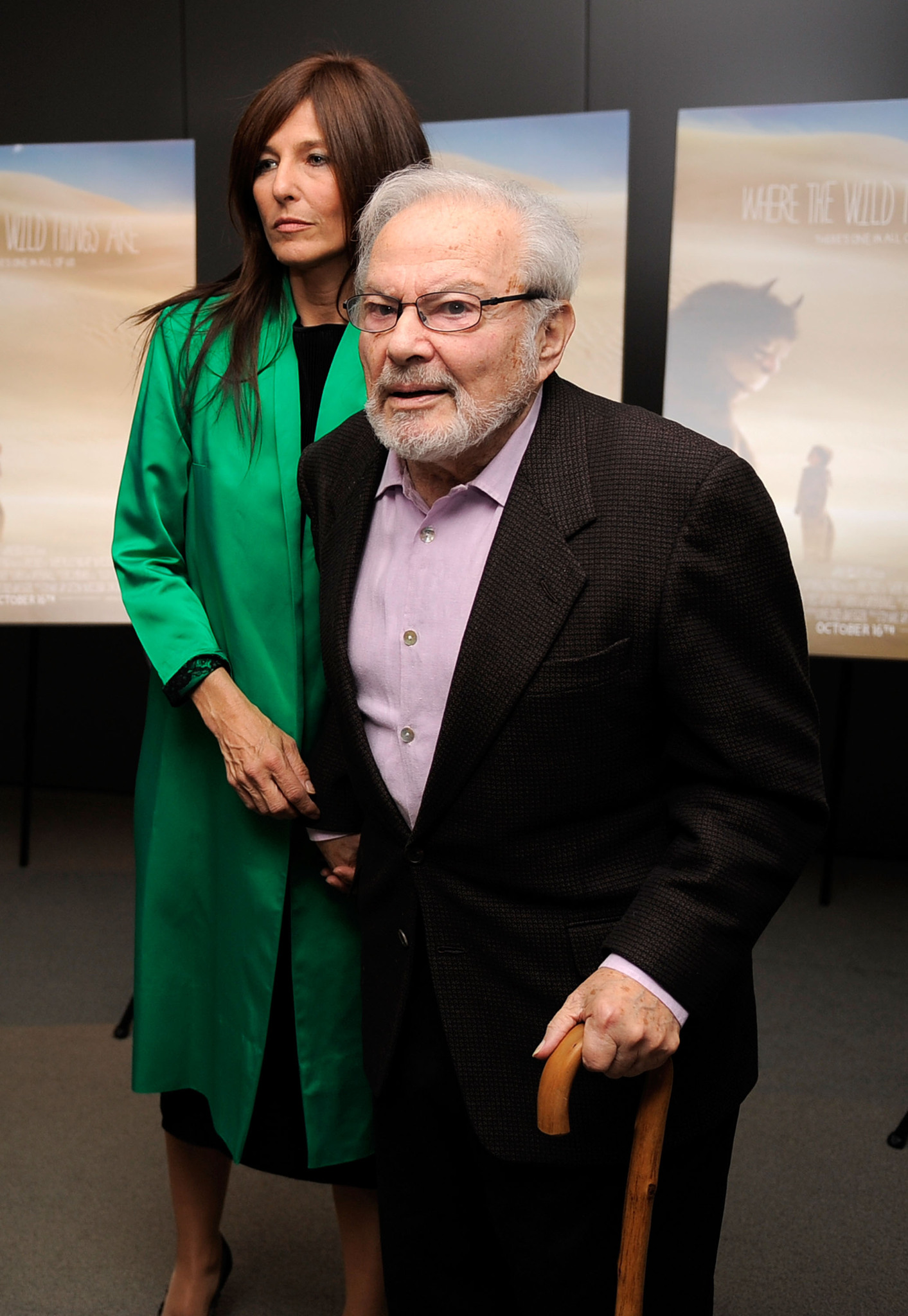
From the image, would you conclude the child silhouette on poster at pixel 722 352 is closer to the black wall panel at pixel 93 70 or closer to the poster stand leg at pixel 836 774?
the poster stand leg at pixel 836 774

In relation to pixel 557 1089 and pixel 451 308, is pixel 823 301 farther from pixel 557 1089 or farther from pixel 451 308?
pixel 557 1089

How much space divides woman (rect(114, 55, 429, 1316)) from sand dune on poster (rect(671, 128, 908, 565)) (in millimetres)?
1356

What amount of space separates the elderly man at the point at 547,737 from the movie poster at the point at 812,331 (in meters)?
1.63

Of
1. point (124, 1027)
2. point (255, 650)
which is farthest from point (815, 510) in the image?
point (124, 1027)

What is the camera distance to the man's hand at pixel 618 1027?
1070 mm

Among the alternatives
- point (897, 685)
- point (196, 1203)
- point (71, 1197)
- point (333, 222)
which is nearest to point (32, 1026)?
point (71, 1197)

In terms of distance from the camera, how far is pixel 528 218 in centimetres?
119

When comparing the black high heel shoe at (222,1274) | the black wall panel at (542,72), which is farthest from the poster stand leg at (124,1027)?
the black wall panel at (542,72)

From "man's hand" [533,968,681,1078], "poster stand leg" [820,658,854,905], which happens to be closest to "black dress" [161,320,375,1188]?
"man's hand" [533,968,681,1078]

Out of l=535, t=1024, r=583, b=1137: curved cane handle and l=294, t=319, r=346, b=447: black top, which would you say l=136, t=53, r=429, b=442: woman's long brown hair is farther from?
l=535, t=1024, r=583, b=1137: curved cane handle

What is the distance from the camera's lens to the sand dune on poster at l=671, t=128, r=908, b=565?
2.67 metres

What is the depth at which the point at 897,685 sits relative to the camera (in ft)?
13.0

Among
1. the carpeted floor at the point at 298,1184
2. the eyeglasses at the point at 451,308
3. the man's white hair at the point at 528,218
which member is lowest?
the carpeted floor at the point at 298,1184

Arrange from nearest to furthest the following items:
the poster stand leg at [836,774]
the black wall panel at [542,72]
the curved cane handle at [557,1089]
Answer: the curved cane handle at [557,1089] < the poster stand leg at [836,774] < the black wall panel at [542,72]
